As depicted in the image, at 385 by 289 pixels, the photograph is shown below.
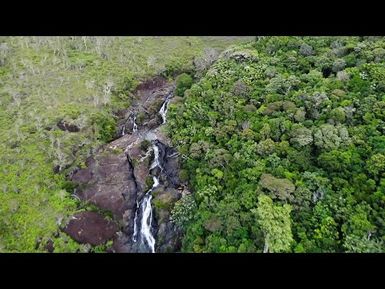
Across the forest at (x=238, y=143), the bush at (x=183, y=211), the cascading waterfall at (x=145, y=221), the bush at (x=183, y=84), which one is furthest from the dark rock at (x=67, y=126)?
the bush at (x=183, y=211)

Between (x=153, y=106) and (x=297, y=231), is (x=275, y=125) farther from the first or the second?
(x=153, y=106)

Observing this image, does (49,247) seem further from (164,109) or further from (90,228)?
(164,109)

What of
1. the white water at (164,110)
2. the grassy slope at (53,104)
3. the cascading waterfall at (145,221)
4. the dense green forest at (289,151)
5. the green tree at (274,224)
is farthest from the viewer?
the white water at (164,110)

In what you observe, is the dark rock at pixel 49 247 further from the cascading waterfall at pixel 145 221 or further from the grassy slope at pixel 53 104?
the cascading waterfall at pixel 145 221

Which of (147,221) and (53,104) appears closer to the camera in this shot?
(147,221)

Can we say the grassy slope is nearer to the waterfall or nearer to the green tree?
the waterfall

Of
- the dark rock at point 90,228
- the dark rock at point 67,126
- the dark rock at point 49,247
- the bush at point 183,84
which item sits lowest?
the dark rock at point 49,247

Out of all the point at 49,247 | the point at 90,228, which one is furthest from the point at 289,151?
the point at 49,247
